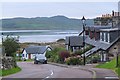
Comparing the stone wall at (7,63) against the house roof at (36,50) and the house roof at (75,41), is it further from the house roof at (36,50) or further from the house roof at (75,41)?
the house roof at (36,50)

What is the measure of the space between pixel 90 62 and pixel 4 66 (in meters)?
15.9

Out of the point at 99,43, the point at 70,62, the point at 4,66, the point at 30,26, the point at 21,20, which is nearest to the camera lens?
the point at 4,66

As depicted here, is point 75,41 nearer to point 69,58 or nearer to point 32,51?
point 32,51

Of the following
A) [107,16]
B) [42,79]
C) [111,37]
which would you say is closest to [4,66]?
[42,79]

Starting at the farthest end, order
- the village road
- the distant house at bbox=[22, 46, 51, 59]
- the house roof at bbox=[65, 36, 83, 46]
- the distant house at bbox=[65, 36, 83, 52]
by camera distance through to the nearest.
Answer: the distant house at bbox=[22, 46, 51, 59] < the house roof at bbox=[65, 36, 83, 46] < the distant house at bbox=[65, 36, 83, 52] < the village road

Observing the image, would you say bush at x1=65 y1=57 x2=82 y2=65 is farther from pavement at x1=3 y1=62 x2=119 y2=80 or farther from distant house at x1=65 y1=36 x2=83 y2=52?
distant house at x1=65 y1=36 x2=83 y2=52

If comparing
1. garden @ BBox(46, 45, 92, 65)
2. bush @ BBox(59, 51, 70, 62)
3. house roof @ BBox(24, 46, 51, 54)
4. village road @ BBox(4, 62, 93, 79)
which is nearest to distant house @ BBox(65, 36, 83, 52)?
garden @ BBox(46, 45, 92, 65)

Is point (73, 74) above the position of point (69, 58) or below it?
below

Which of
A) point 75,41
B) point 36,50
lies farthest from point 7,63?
point 36,50

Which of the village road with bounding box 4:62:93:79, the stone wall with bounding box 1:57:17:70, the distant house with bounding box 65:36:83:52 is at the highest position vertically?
the distant house with bounding box 65:36:83:52

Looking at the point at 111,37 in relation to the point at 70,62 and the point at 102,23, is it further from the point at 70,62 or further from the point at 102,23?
the point at 102,23

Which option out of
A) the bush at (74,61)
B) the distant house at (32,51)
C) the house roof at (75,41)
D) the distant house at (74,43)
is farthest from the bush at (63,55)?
the distant house at (32,51)

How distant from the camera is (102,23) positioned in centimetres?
6994

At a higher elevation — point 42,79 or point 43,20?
point 43,20
